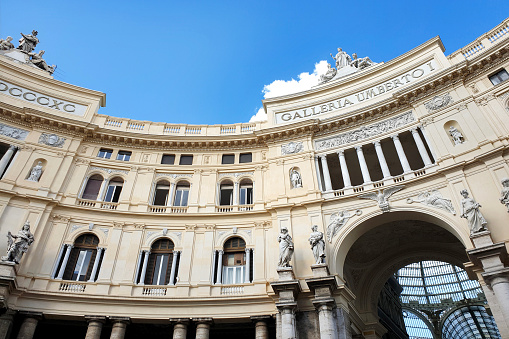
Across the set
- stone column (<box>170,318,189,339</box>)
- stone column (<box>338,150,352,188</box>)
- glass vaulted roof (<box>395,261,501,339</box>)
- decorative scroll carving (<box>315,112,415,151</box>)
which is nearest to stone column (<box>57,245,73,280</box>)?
stone column (<box>170,318,189,339</box>)

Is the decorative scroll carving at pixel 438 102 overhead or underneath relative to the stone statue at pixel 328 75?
underneath

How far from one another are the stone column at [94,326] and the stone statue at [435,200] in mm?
18293

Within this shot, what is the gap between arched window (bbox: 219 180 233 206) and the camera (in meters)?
25.5

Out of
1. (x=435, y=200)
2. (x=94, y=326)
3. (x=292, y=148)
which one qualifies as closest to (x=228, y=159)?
(x=292, y=148)

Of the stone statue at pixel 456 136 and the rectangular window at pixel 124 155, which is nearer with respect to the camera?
the stone statue at pixel 456 136

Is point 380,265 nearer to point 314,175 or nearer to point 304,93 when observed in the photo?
point 314,175

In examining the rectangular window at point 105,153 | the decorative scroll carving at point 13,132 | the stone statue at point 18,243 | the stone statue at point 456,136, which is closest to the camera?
the stone statue at point 18,243

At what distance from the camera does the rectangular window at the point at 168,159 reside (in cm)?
2692

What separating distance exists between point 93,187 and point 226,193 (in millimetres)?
9151

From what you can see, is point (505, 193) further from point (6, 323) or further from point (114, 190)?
point (6, 323)

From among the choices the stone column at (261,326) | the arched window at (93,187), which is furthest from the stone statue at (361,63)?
the arched window at (93,187)

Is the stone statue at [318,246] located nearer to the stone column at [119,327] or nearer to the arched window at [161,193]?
the stone column at [119,327]

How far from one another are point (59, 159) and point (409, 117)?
75.9 ft

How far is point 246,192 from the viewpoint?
83.9 ft
